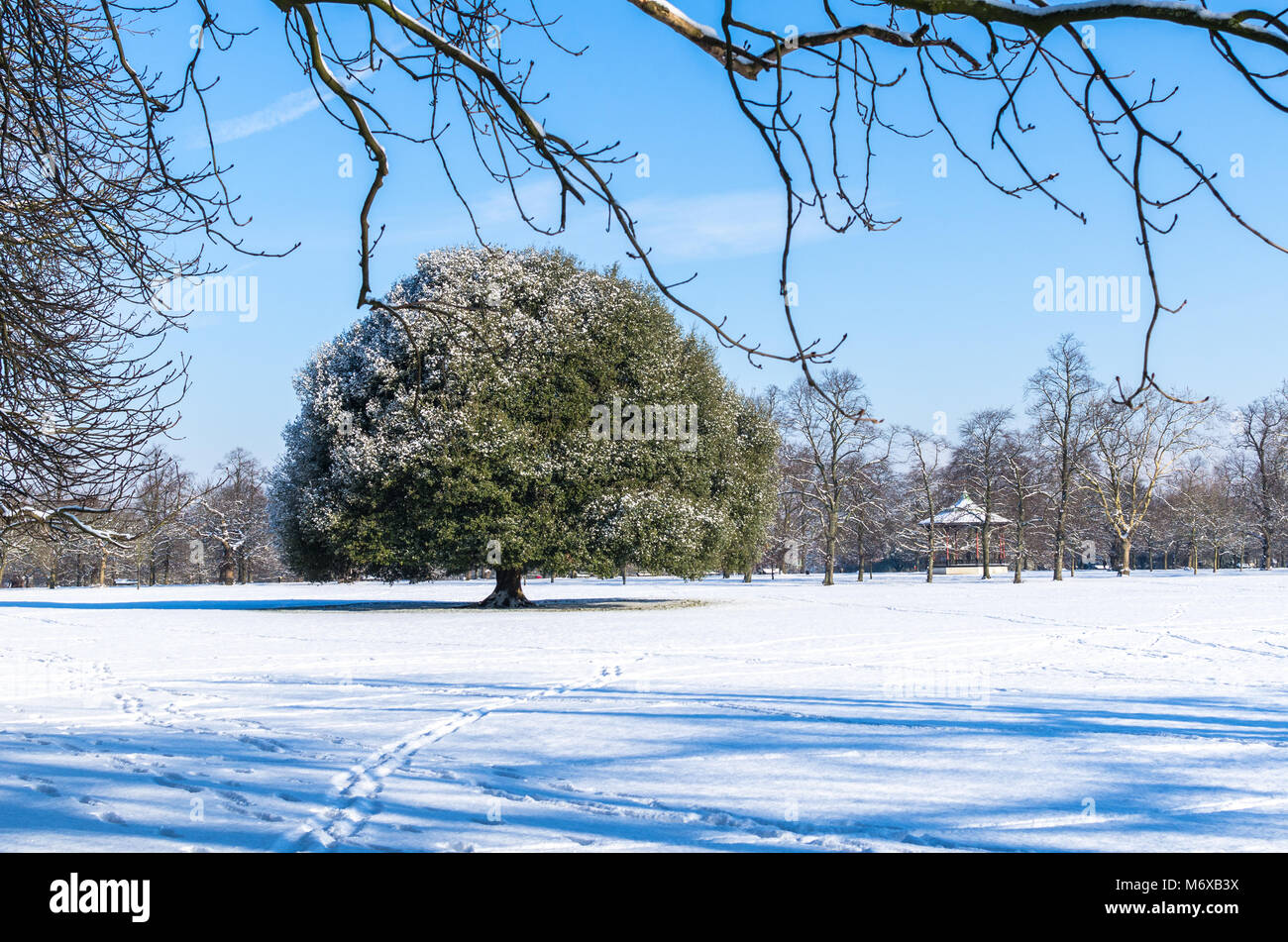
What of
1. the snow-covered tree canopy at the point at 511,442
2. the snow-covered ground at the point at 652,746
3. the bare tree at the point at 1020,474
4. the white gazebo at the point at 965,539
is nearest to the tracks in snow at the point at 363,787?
the snow-covered ground at the point at 652,746

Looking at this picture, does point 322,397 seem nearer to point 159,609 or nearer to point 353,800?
point 159,609

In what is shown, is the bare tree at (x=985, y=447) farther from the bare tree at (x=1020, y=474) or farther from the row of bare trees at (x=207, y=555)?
the row of bare trees at (x=207, y=555)

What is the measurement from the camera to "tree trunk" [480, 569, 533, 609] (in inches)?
1138

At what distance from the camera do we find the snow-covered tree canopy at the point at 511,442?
24.7 m

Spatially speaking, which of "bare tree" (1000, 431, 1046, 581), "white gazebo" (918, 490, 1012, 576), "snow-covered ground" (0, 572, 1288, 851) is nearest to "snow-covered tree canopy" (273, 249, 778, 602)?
"snow-covered ground" (0, 572, 1288, 851)

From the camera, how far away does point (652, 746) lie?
6.98 meters

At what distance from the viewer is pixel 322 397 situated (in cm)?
2694

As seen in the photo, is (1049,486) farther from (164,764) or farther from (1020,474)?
(164,764)

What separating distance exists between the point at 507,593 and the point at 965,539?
1718 inches

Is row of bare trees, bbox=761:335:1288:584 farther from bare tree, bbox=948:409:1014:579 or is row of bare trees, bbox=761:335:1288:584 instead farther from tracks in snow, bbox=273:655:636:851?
tracks in snow, bbox=273:655:636:851

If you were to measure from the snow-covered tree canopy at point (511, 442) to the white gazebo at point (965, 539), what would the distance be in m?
35.0

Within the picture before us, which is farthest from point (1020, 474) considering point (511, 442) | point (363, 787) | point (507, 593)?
point (363, 787)
